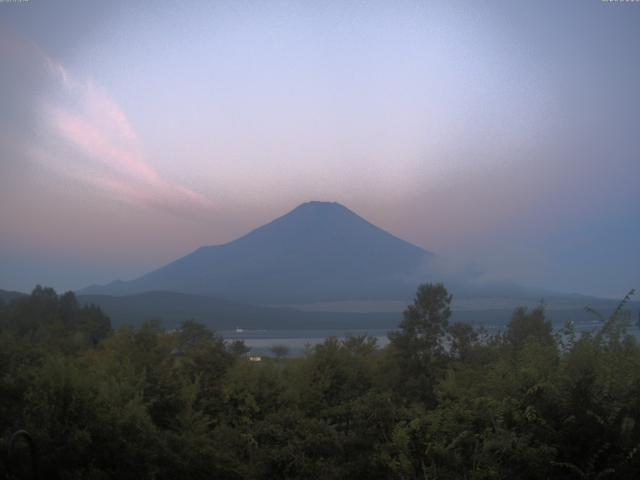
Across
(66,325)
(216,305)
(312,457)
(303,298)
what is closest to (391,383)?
(312,457)

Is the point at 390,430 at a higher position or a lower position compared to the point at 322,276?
lower

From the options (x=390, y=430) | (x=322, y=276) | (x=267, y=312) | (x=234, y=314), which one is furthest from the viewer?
(x=322, y=276)

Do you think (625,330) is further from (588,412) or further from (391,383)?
(391,383)

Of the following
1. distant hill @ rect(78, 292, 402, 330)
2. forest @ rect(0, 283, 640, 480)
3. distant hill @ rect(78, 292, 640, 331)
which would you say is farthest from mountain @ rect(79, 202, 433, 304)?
forest @ rect(0, 283, 640, 480)

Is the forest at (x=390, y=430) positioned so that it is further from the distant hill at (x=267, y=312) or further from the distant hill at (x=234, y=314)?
the distant hill at (x=234, y=314)

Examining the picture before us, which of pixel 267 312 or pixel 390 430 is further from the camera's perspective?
pixel 267 312

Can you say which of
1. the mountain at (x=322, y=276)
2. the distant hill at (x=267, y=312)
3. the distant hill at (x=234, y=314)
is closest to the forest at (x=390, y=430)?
the distant hill at (x=267, y=312)

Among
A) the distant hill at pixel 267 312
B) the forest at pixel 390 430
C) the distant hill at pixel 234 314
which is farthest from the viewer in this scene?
the distant hill at pixel 234 314

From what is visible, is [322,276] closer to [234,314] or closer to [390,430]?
[234,314]

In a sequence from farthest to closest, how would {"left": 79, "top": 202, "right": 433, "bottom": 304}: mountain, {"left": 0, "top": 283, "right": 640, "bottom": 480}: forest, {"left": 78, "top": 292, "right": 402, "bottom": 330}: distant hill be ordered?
{"left": 79, "top": 202, "right": 433, "bottom": 304}: mountain, {"left": 78, "top": 292, "right": 402, "bottom": 330}: distant hill, {"left": 0, "top": 283, "right": 640, "bottom": 480}: forest

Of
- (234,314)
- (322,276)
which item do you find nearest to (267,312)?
(234,314)

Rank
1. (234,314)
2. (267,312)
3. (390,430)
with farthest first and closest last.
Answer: (267,312) → (234,314) → (390,430)

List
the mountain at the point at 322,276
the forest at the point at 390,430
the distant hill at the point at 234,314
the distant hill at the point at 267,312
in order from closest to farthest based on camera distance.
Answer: the forest at the point at 390,430, the distant hill at the point at 267,312, the distant hill at the point at 234,314, the mountain at the point at 322,276

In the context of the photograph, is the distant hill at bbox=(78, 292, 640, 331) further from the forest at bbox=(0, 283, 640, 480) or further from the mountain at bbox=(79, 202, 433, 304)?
the forest at bbox=(0, 283, 640, 480)
